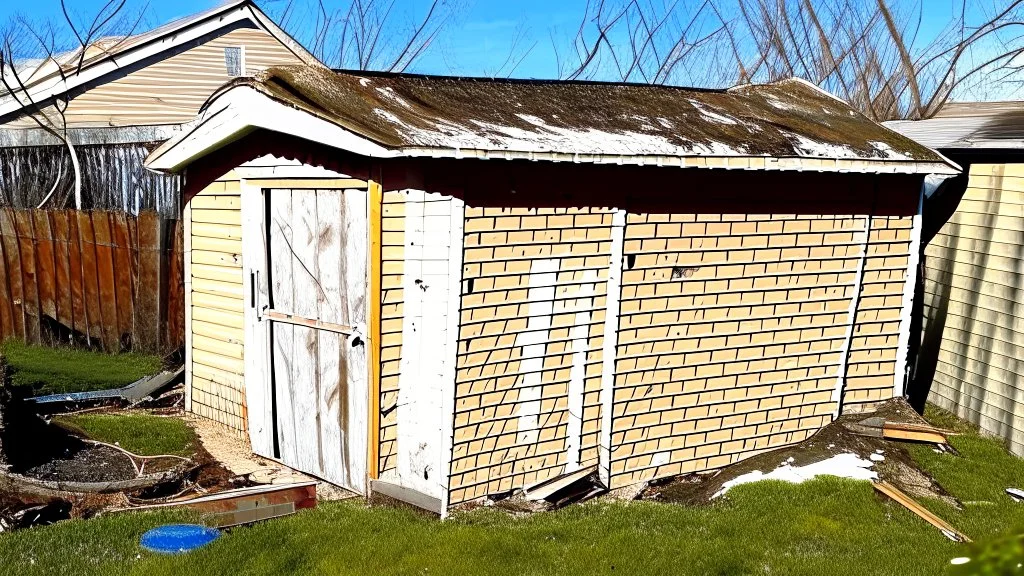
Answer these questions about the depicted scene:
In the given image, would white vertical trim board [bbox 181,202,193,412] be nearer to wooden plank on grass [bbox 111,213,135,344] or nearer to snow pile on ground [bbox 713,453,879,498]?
wooden plank on grass [bbox 111,213,135,344]

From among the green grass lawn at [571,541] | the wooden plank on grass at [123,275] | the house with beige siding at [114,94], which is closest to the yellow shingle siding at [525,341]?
the green grass lawn at [571,541]

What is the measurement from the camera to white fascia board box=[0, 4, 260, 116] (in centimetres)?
1642

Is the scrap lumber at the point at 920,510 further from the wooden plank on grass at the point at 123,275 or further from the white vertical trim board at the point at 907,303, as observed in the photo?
the wooden plank on grass at the point at 123,275

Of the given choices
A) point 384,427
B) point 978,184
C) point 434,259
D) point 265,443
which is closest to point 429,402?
point 384,427

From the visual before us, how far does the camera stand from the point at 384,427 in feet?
20.8

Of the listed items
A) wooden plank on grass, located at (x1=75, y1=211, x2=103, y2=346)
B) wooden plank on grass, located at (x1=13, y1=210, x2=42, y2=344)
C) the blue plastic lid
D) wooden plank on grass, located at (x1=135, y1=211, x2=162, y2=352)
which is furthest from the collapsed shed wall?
wooden plank on grass, located at (x1=13, y1=210, x2=42, y2=344)

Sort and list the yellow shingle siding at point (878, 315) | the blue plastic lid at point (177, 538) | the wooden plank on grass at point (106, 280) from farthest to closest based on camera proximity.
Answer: the wooden plank on grass at point (106, 280) → the yellow shingle siding at point (878, 315) → the blue plastic lid at point (177, 538)

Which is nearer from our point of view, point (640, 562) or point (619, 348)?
point (640, 562)

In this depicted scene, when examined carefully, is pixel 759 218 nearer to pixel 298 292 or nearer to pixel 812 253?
pixel 812 253

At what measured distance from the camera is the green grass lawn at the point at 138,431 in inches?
294

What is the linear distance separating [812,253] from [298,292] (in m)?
4.40

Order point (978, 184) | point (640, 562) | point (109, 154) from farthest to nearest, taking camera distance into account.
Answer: point (109, 154) < point (978, 184) < point (640, 562)

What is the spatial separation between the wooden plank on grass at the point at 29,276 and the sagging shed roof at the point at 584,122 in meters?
4.35

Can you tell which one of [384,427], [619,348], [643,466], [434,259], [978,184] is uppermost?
[978,184]
